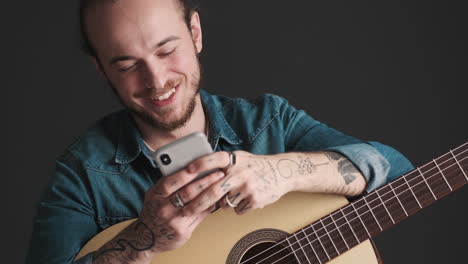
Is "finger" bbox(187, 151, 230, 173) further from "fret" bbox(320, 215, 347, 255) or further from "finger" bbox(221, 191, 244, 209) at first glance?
"fret" bbox(320, 215, 347, 255)

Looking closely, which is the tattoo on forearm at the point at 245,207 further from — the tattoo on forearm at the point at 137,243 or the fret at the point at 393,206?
the fret at the point at 393,206

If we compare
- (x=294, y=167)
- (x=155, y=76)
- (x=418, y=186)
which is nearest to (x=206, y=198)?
(x=294, y=167)

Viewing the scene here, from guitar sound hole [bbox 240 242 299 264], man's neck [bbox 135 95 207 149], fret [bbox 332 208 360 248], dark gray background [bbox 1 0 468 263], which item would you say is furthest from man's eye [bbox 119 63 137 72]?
dark gray background [bbox 1 0 468 263]

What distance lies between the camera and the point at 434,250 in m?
2.76

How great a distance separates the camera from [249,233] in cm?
151

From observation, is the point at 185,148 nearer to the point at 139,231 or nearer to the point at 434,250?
the point at 139,231

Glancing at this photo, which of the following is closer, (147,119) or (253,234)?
(253,234)

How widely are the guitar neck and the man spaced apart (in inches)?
2.8

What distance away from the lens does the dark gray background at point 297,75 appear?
8.36 ft

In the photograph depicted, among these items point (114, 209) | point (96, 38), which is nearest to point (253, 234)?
point (114, 209)

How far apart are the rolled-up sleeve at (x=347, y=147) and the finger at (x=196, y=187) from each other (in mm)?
533

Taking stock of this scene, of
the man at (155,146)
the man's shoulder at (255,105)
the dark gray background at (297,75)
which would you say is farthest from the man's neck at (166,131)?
the dark gray background at (297,75)

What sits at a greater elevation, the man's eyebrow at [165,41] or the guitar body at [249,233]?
the man's eyebrow at [165,41]

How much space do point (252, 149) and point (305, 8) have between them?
3.58 ft
